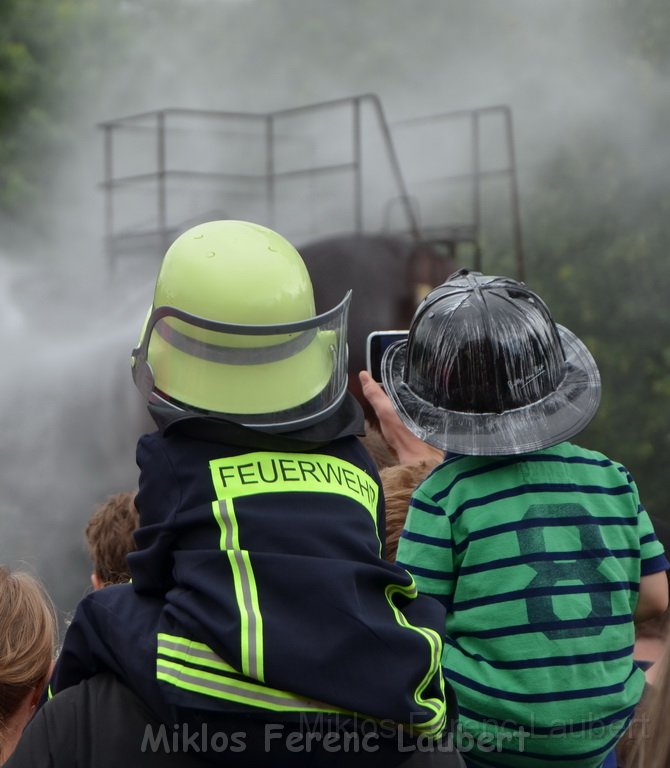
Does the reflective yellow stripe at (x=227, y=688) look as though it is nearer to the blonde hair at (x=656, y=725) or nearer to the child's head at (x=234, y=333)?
the child's head at (x=234, y=333)

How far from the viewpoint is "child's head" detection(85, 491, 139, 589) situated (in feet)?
8.29

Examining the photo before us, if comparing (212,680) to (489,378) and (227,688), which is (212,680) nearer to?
(227,688)

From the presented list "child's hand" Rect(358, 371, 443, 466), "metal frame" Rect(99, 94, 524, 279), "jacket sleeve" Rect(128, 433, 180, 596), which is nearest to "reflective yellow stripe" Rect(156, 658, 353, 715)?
"jacket sleeve" Rect(128, 433, 180, 596)

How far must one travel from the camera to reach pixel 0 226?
1025 centimetres

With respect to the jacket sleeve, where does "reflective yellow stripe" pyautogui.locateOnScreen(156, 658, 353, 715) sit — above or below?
below

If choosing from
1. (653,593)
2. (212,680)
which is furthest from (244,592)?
(653,593)

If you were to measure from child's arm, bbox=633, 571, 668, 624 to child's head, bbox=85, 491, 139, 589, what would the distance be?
48.1 inches

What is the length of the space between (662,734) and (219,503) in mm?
985

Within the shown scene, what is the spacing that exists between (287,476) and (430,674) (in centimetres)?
28

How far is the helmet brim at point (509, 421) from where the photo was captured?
166 centimetres

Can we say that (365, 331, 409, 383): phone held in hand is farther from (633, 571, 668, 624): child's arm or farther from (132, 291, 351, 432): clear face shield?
(132, 291, 351, 432): clear face shield

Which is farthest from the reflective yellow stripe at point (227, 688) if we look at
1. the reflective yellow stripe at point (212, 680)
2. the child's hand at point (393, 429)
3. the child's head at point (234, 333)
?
the child's hand at point (393, 429)

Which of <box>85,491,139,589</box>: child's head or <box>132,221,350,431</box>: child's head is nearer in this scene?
<box>132,221,350,431</box>: child's head

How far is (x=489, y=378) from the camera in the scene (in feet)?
5.52
